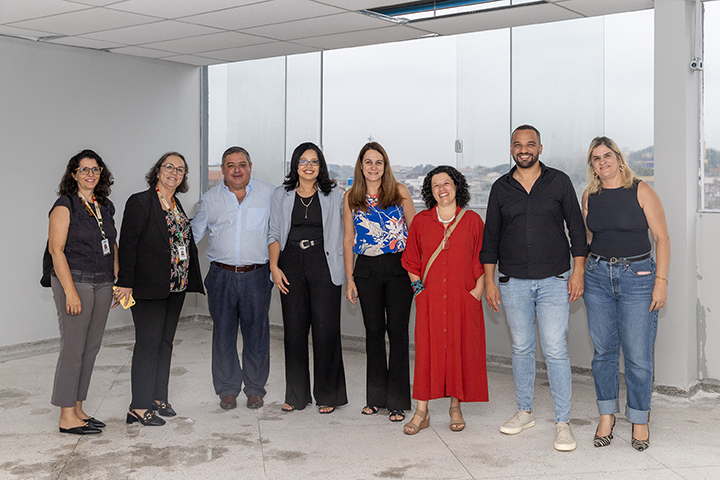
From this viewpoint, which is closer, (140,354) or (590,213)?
(590,213)

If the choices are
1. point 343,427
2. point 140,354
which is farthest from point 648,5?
point 140,354

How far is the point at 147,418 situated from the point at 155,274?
2.87 feet

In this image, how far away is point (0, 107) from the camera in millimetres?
5641

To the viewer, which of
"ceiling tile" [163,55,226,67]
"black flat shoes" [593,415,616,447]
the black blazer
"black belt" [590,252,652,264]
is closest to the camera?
"black belt" [590,252,652,264]

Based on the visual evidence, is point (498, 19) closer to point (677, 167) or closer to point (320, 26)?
point (320, 26)

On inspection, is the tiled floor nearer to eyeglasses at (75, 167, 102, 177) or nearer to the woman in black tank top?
the woman in black tank top

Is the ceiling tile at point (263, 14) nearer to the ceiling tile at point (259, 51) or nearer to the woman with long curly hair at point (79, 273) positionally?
the ceiling tile at point (259, 51)

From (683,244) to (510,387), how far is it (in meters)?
1.52

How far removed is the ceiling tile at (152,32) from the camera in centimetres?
520

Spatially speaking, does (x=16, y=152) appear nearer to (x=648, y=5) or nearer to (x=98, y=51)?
(x=98, y=51)

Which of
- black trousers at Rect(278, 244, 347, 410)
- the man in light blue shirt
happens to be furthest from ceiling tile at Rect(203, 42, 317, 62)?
black trousers at Rect(278, 244, 347, 410)

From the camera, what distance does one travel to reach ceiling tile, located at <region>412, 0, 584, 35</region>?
4705 millimetres

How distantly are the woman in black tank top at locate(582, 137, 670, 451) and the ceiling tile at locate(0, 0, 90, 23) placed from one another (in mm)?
3455

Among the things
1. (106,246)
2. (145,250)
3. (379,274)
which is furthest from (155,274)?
(379,274)
